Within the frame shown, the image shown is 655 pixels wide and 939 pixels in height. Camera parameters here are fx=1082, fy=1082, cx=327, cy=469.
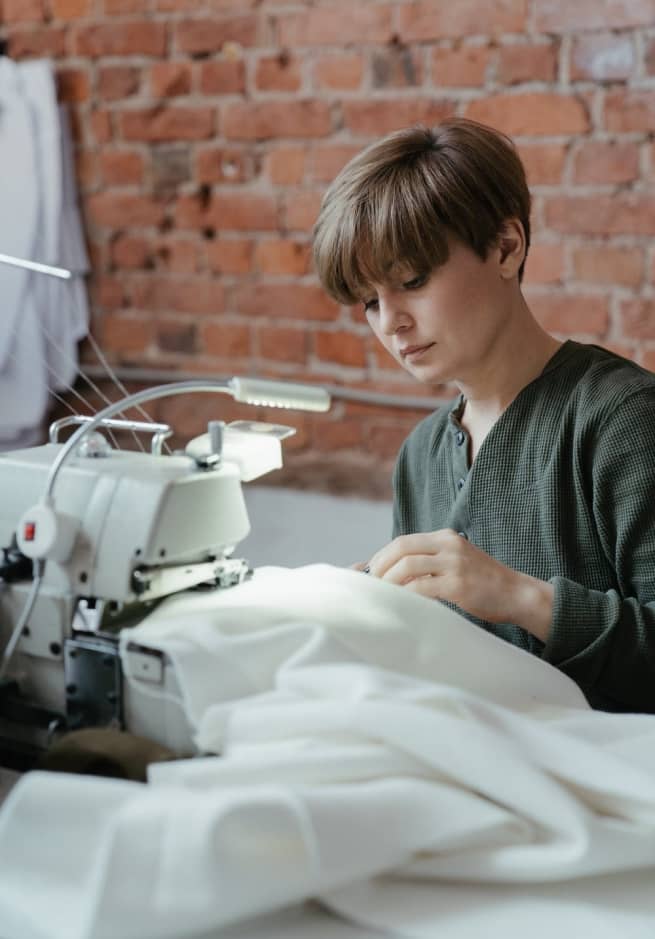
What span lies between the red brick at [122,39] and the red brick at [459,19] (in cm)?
47

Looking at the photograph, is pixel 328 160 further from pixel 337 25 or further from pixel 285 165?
pixel 337 25

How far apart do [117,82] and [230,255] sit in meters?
0.39

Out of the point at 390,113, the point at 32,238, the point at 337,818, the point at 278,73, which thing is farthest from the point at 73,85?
the point at 337,818

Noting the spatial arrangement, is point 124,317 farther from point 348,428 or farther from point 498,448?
point 498,448

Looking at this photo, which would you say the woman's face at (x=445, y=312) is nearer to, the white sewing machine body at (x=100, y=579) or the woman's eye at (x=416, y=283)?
the woman's eye at (x=416, y=283)

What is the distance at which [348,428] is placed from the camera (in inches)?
76.8

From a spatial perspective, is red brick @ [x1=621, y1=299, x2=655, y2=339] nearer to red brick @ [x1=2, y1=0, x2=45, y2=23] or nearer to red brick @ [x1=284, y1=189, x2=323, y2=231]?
red brick @ [x1=284, y1=189, x2=323, y2=231]

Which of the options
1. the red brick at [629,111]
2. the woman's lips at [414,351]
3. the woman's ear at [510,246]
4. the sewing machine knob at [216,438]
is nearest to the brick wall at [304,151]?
the red brick at [629,111]

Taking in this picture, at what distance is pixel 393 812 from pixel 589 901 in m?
0.13

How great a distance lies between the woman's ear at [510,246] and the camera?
116 cm

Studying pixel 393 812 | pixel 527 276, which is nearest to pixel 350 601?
pixel 393 812

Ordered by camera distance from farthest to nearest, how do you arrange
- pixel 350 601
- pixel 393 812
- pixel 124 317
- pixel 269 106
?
1. pixel 124 317
2. pixel 269 106
3. pixel 350 601
4. pixel 393 812

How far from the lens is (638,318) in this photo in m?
1.72

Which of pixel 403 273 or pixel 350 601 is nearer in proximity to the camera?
pixel 350 601
